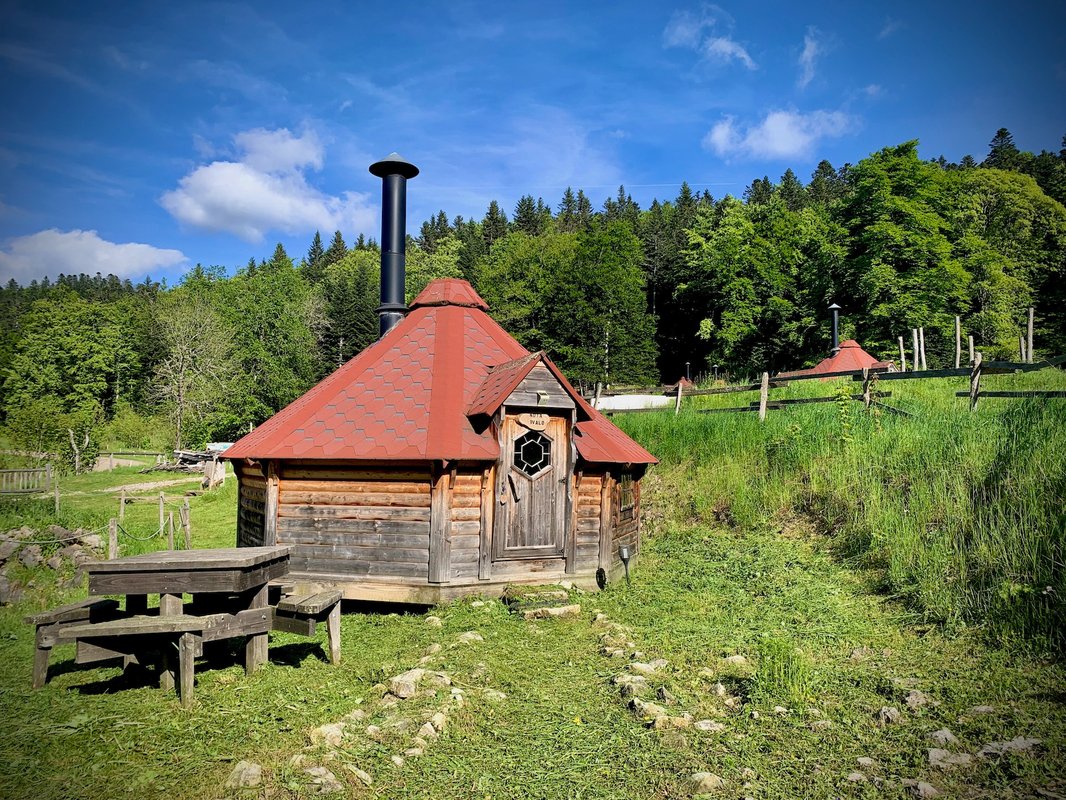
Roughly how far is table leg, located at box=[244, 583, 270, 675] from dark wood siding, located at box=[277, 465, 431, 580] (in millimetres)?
3100

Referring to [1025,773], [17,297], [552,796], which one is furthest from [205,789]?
[17,297]

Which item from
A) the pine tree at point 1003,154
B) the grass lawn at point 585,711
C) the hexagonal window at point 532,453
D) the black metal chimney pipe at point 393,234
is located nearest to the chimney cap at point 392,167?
the black metal chimney pipe at point 393,234

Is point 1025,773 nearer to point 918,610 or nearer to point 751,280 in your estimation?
point 918,610

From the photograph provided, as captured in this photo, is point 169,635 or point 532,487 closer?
point 169,635

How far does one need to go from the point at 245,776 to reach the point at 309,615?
2284 millimetres

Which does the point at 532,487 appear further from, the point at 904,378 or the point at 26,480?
the point at 26,480

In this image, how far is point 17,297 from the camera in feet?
279

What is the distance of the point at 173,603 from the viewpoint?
616 cm

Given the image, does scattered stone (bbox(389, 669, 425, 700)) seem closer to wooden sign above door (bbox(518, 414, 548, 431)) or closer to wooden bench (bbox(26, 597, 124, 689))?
wooden bench (bbox(26, 597, 124, 689))

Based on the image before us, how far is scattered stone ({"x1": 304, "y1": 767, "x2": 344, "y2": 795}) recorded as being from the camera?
174 inches

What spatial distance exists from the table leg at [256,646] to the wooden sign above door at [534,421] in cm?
485

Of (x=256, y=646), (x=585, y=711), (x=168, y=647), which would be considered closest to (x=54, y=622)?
(x=168, y=647)

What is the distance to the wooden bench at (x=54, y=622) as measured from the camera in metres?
6.23

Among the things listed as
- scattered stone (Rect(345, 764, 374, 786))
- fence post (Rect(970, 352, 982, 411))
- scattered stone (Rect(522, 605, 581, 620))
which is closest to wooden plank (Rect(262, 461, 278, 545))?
scattered stone (Rect(522, 605, 581, 620))
